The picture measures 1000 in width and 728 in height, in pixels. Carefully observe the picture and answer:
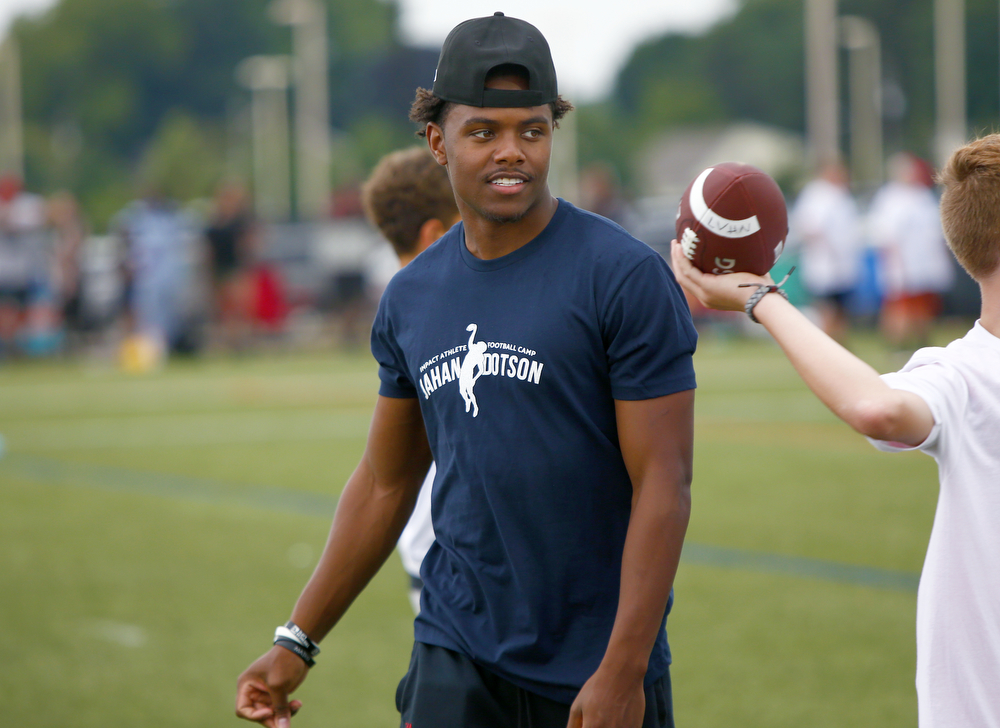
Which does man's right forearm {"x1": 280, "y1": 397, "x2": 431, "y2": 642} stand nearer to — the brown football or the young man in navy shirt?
the young man in navy shirt

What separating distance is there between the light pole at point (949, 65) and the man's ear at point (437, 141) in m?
57.1

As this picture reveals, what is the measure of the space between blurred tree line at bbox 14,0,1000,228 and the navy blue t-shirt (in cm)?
6821

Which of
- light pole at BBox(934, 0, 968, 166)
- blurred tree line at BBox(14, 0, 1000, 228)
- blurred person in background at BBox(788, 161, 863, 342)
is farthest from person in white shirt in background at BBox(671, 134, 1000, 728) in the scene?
blurred tree line at BBox(14, 0, 1000, 228)

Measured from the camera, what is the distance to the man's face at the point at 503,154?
8.46 feet

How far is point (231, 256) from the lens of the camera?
20.2 meters

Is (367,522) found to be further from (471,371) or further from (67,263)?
(67,263)

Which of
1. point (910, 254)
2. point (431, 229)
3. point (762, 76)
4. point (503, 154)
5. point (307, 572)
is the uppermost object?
point (762, 76)

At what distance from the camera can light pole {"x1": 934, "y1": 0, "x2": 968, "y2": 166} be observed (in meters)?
Answer: 59.8

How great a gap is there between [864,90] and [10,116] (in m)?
48.1

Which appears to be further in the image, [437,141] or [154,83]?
[154,83]

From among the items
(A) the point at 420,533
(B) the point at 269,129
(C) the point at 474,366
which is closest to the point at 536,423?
(C) the point at 474,366

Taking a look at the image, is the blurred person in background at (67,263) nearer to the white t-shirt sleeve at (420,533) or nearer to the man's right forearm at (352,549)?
the white t-shirt sleeve at (420,533)

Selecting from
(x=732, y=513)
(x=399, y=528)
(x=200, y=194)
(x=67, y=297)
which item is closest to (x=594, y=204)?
(x=67, y=297)

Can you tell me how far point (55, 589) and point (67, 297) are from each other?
15332 mm
